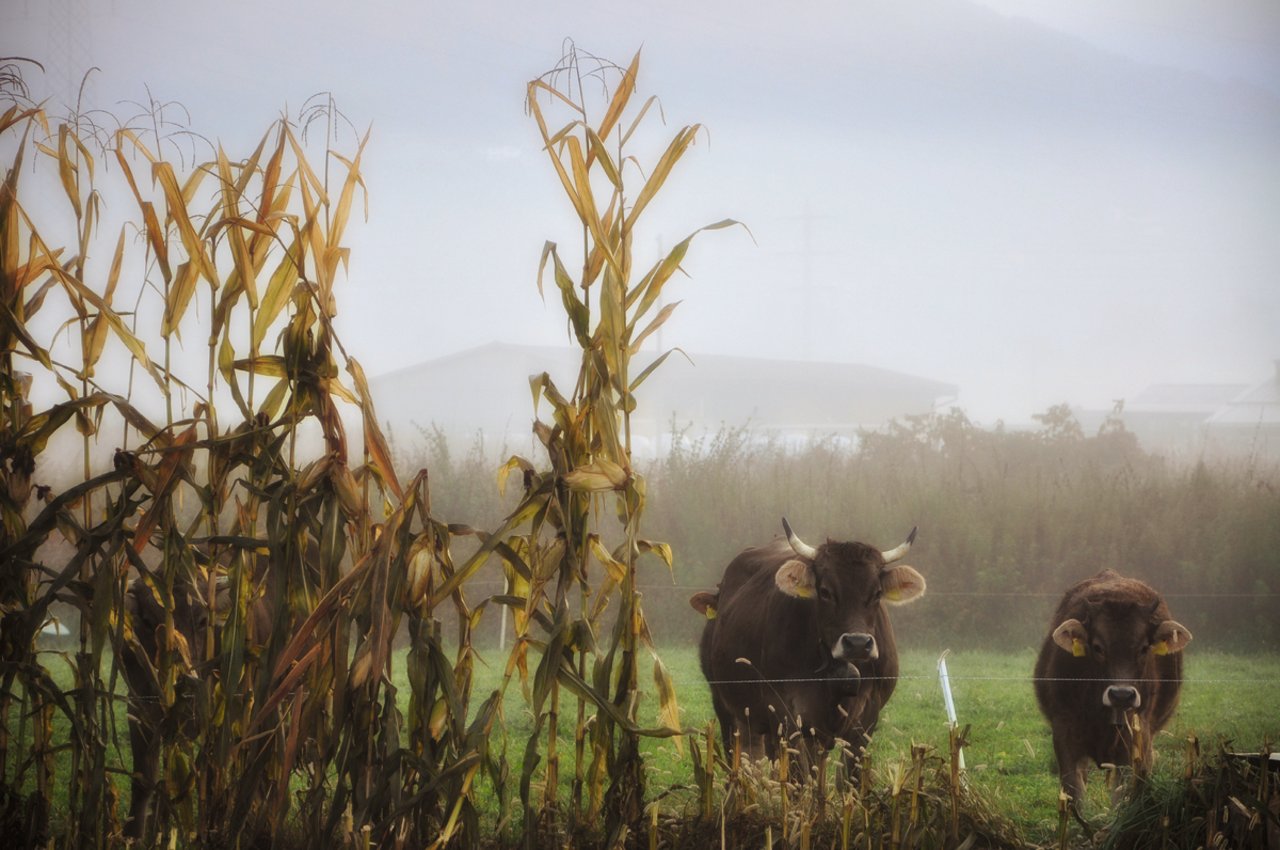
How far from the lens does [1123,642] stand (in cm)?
263

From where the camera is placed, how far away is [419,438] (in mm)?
3768

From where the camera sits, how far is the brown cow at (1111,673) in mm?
2518

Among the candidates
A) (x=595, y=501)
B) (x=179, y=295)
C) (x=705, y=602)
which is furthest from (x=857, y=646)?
(x=179, y=295)

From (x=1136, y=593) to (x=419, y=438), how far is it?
7.44 ft

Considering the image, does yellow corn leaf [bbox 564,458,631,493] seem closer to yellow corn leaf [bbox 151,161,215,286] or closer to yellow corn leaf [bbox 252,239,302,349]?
yellow corn leaf [bbox 252,239,302,349]

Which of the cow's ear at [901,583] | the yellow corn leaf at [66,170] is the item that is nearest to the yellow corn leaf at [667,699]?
the cow's ear at [901,583]

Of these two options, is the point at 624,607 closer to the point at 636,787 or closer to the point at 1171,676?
the point at 636,787

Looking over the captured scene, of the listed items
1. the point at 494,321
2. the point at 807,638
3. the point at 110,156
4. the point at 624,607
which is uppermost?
the point at 110,156

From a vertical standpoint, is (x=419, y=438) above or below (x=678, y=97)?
below

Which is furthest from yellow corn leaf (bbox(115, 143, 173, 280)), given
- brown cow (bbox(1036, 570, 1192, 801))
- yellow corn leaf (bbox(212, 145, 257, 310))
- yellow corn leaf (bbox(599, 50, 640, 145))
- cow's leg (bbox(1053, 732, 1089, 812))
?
brown cow (bbox(1036, 570, 1192, 801))

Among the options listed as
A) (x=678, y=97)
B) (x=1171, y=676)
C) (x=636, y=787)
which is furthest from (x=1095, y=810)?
(x=678, y=97)

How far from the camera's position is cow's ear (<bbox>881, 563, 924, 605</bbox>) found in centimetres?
265

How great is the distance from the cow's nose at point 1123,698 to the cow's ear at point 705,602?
1055mm

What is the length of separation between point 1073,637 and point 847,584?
1.88 ft
